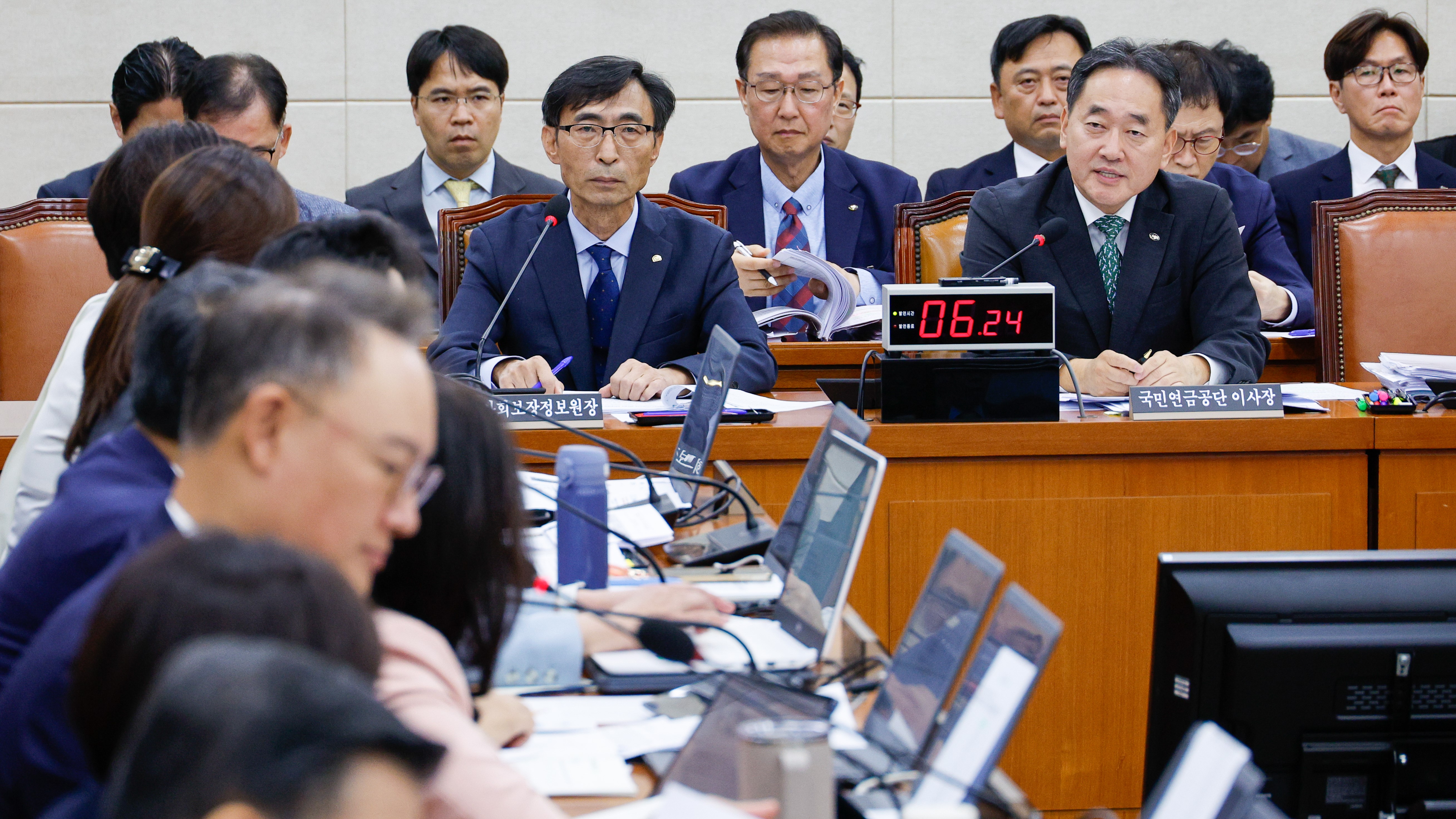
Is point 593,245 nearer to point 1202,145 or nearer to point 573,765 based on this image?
point 1202,145

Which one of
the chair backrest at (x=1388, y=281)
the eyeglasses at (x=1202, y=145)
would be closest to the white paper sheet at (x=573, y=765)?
the chair backrest at (x=1388, y=281)

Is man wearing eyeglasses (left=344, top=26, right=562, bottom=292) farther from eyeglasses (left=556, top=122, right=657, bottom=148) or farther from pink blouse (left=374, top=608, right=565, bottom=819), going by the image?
pink blouse (left=374, top=608, right=565, bottom=819)

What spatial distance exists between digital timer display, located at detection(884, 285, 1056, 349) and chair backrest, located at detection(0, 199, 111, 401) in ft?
6.22

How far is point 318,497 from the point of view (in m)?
0.86

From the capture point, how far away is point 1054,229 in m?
2.65

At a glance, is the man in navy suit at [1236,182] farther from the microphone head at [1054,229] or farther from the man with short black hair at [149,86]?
the man with short black hair at [149,86]

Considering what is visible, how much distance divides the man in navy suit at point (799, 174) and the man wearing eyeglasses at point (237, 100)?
3.65ft

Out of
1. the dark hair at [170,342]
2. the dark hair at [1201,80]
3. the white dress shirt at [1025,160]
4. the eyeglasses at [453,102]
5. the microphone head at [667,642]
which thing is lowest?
the microphone head at [667,642]

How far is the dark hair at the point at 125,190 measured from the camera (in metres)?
1.94

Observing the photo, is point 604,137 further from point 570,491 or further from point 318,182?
point 318,182

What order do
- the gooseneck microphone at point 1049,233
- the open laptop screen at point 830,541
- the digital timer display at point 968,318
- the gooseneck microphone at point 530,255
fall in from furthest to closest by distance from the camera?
the gooseneck microphone at point 530,255
the gooseneck microphone at point 1049,233
the digital timer display at point 968,318
the open laptop screen at point 830,541

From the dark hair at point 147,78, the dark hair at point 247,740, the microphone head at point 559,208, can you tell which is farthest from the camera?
the dark hair at point 147,78

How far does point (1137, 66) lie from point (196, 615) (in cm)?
273

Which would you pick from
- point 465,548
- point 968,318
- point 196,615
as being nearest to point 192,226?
point 465,548
